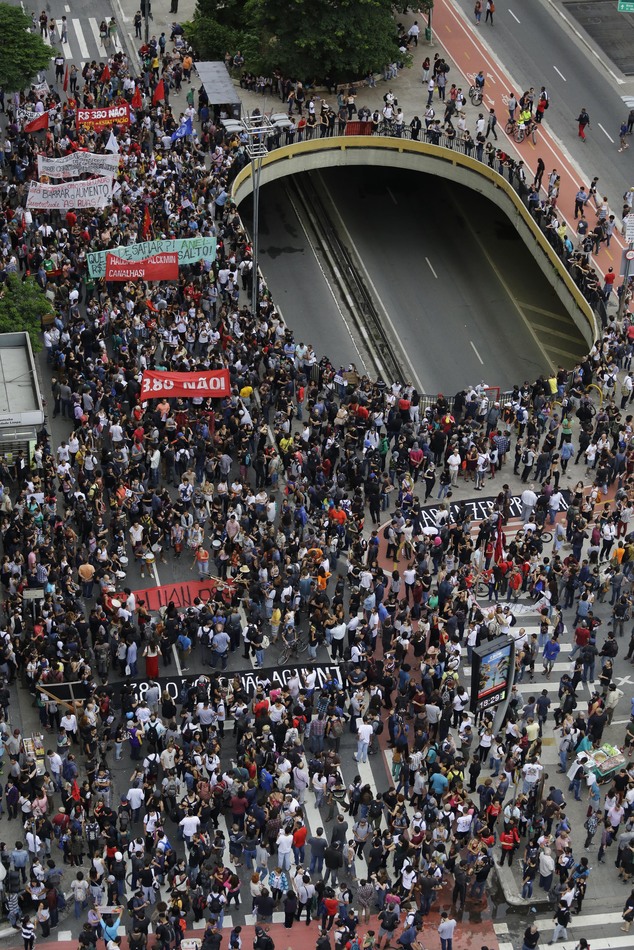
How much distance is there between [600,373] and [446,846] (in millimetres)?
20106

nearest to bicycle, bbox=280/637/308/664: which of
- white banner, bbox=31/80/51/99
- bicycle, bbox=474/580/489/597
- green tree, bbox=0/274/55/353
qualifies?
bicycle, bbox=474/580/489/597

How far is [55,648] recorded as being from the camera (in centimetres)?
4019

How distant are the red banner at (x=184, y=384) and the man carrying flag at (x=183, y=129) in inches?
651

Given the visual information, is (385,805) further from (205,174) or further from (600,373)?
(205,174)

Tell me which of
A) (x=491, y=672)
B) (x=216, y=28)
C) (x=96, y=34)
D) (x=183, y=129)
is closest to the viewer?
(x=491, y=672)

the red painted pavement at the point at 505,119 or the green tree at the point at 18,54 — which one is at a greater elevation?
the green tree at the point at 18,54

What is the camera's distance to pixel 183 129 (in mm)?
61500

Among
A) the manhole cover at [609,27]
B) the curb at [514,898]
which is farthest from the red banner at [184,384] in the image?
the manhole cover at [609,27]

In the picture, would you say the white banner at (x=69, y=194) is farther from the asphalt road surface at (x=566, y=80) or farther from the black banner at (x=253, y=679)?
the asphalt road surface at (x=566, y=80)

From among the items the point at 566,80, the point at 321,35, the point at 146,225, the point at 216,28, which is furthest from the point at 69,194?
the point at 566,80

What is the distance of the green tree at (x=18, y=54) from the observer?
2403 inches

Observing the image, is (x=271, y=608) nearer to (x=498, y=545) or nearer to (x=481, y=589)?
(x=481, y=589)

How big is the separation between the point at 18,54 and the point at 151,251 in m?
14.4

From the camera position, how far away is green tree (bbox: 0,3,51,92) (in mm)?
61031
